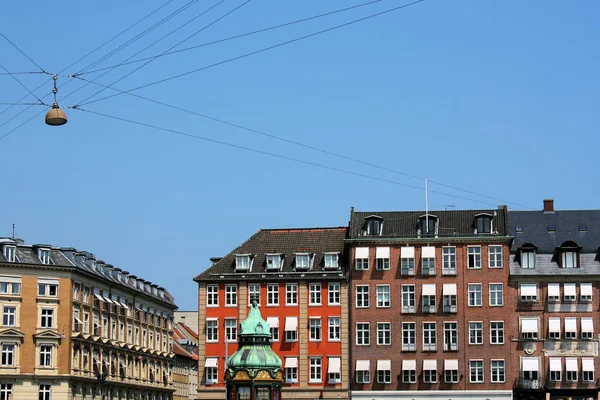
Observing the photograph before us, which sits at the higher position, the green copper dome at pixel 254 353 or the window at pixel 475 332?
the window at pixel 475 332

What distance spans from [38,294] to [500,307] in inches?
1583

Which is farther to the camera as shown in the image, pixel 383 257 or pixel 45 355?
pixel 45 355

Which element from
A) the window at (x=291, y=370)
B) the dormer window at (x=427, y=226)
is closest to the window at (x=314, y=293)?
the window at (x=291, y=370)

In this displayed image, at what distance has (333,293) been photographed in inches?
4067

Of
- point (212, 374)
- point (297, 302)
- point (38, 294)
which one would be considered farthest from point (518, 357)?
point (38, 294)

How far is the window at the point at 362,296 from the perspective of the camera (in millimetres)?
101562

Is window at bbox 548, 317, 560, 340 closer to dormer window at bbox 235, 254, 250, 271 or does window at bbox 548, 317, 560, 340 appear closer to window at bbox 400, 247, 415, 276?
window at bbox 400, 247, 415, 276

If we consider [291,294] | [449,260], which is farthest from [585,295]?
[291,294]

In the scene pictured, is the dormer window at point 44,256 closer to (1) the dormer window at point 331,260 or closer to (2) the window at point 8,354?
(2) the window at point 8,354

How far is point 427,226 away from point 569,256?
12.0 m

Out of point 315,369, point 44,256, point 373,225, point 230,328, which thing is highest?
point 373,225

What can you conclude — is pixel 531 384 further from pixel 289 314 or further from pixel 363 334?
pixel 289 314

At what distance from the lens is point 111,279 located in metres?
122

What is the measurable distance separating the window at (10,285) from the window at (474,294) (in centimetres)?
3911
